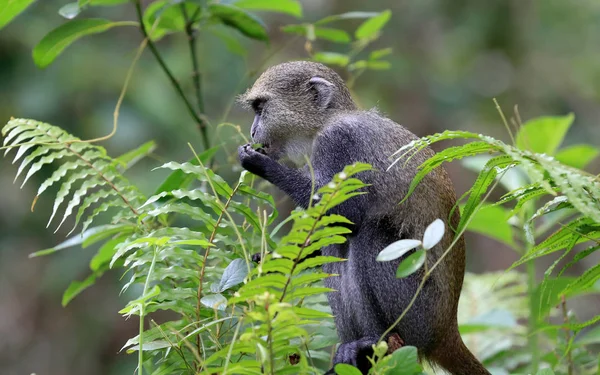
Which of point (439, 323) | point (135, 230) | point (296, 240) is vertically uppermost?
point (296, 240)

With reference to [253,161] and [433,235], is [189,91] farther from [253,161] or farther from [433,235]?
[433,235]

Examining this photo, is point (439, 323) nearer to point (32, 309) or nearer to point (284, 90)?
point (284, 90)

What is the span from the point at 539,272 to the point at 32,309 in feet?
25.1

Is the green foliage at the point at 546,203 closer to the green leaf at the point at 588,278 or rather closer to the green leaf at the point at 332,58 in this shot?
the green leaf at the point at 588,278

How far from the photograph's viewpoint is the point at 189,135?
8.67 m

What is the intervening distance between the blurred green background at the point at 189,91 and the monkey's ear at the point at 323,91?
1.32m

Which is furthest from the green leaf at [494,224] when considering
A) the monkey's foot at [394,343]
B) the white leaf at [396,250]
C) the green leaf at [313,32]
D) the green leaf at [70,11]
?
the green leaf at [70,11]

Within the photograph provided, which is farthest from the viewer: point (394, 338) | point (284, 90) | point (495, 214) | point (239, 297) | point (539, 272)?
point (539, 272)

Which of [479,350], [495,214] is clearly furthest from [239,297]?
[479,350]

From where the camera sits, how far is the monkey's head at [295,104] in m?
5.05

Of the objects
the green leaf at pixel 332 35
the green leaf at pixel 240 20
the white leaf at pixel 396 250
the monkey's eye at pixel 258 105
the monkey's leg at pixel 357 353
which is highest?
the green leaf at pixel 240 20

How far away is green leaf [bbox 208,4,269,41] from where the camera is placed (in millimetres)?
4535

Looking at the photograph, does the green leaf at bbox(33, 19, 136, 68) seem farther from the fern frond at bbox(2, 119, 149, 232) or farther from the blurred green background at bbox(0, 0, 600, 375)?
the blurred green background at bbox(0, 0, 600, 375)

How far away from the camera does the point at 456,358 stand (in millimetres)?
4137
